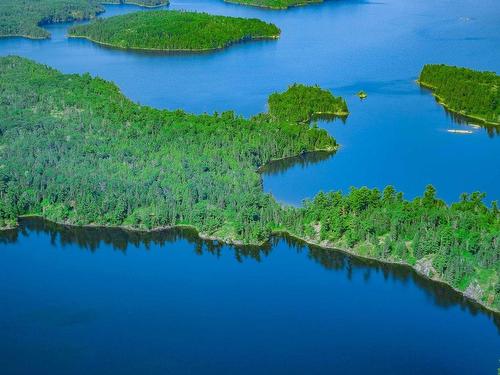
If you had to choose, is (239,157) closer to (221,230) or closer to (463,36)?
(221,230)

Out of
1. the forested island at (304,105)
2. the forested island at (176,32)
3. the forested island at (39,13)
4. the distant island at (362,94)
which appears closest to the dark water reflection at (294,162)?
the forested island at (304,105)

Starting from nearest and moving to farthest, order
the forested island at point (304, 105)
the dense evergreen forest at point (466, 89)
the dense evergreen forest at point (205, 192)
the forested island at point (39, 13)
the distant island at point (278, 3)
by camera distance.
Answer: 1. the dense evergreen forest at point (205, 192)
2. the forested island at point (304, 105)
3. the dense evergreen forest at point (466, 89)
4. the forested island at point (39, 13)
5. the distant island at point (278, 3)

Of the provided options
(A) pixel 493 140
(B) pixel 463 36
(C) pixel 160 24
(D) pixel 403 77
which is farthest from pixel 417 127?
(C) pixel 160 24

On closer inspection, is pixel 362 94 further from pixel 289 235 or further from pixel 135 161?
pixel 289 235

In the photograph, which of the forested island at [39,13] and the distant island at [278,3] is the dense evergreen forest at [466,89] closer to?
the distant island at [278,3]

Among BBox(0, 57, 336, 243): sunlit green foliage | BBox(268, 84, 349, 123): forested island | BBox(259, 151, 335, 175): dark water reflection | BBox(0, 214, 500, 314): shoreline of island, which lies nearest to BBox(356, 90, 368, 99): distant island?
BBox(268, 84, 349, 123): forested island
